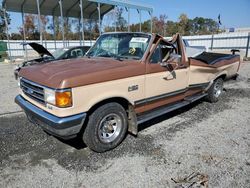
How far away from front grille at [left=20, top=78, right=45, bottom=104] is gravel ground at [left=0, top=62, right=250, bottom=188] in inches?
37.5

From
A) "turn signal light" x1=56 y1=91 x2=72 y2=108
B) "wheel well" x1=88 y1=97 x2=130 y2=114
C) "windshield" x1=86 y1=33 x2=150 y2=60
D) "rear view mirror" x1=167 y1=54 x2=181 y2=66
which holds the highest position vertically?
"windshield" x1=86 y1=33 x2=150 y2=60

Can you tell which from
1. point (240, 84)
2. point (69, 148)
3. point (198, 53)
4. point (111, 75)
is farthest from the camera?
point (240, 84)

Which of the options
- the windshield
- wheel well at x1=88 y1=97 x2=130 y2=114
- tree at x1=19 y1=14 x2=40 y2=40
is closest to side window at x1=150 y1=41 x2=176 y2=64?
the windshield

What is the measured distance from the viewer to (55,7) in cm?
2150

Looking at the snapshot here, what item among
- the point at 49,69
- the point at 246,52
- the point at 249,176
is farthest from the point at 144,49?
the point at 246,52

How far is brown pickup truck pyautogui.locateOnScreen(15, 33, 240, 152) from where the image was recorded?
3.15 m

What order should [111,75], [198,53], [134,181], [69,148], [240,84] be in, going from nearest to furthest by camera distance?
[134,181]
[111,75]
[69,148]
[198,53]
[240,84]

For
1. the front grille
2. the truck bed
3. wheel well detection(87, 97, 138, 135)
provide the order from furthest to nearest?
the truck bed
wheel well detection(87, 97, 138, 135)
the front grille

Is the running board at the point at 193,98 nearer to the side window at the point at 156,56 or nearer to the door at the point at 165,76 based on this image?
the door at the point at 165,76

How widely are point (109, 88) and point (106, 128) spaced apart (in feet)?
2.49

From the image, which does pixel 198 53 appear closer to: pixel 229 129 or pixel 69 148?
pixel 229 129

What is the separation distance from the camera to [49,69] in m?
3.57

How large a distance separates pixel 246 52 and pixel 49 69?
72.7 ft

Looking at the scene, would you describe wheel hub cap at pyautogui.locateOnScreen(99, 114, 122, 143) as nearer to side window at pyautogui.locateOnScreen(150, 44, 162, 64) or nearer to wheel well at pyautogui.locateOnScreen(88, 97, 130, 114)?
wheel well at pyautogui.locateOnScreen(88, 97, 130, 114)
